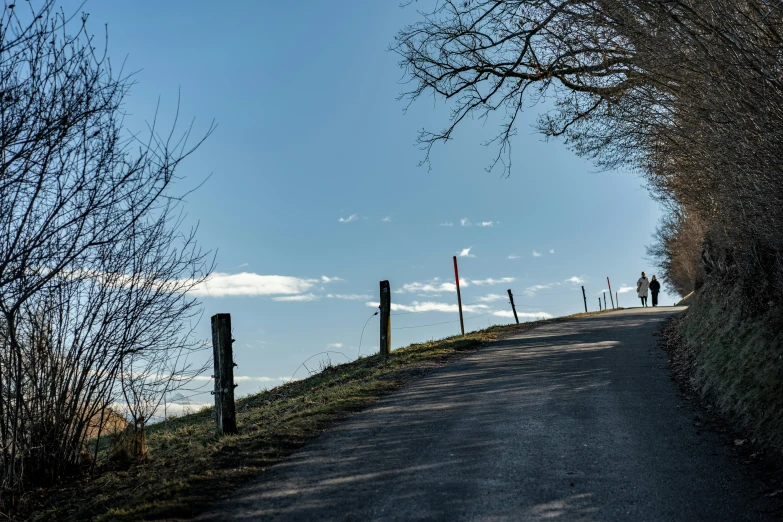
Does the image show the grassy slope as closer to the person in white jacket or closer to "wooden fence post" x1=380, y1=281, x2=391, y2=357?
"wooden fence post" x1=380, y1=281, x2=391, y2=357

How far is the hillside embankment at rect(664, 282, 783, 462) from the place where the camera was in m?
8.16

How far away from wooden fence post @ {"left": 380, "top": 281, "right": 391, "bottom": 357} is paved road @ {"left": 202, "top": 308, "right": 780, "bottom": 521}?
4950 millimetres

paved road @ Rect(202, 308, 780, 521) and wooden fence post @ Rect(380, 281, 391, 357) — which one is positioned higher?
wooden fence post @ Rect(380, 281, 391, 357)

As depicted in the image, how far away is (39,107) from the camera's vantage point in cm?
649

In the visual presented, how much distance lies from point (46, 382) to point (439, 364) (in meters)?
7.89

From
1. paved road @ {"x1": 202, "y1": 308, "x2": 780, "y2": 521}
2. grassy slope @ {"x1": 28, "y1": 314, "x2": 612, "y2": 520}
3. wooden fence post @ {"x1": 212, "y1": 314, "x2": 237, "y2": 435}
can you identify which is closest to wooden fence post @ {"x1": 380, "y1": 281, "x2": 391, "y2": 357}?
grassy slope @ {"x1": 28, "y1": 314, "x2": 612, "y2": 520}

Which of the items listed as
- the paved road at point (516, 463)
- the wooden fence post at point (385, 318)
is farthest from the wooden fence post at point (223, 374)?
the wooden fence post at point (385, 318)

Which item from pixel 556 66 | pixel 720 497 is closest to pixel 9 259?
pixel 720 497

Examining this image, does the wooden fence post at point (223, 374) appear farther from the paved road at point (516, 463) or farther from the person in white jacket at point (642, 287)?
the person in white jacket at point (642, 287)

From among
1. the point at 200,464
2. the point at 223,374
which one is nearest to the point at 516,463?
the point at 200,464

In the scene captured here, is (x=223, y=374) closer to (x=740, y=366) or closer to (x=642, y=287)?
(x=740, y=366)

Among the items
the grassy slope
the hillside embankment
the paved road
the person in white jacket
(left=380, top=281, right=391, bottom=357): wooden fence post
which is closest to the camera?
the paved road

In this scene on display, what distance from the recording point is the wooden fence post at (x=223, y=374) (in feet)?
30.4

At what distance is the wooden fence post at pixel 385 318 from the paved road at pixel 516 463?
16.2 ft
